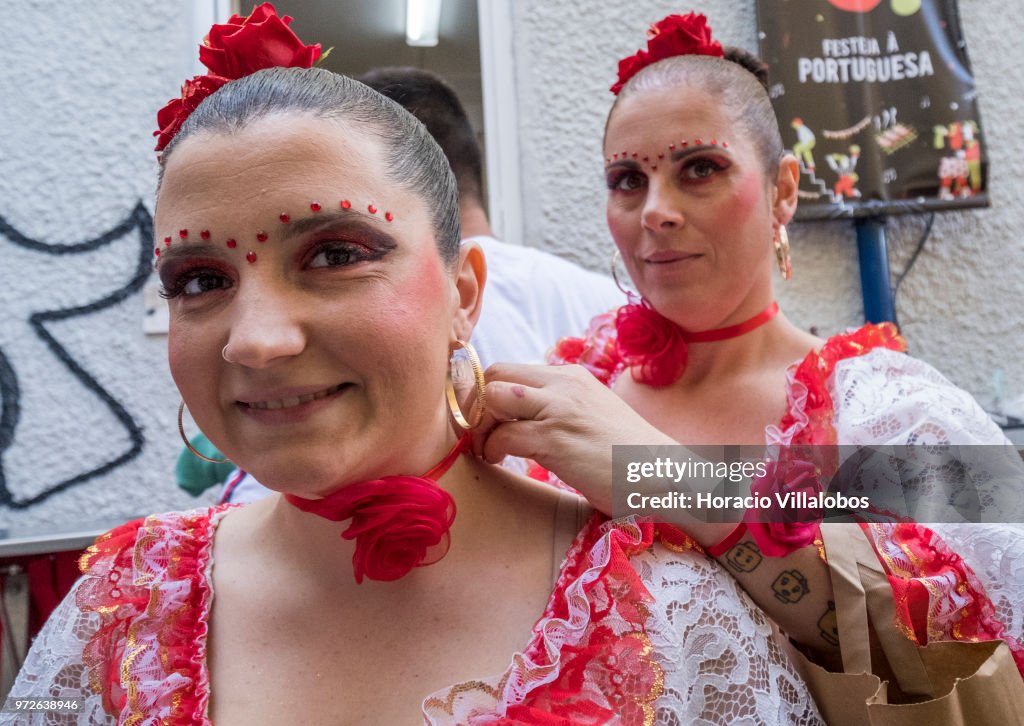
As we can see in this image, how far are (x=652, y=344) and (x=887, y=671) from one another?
0.93 meters

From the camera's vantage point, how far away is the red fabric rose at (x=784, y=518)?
1117mm

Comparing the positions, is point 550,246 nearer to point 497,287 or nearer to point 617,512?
point 497,287

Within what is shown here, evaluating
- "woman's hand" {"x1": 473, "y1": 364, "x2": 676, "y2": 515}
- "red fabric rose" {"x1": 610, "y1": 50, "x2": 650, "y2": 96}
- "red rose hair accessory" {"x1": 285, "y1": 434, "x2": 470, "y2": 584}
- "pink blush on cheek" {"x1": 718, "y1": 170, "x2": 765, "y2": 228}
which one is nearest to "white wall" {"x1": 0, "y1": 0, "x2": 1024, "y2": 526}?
"red fabric rose" {"x1": 610, "y1": 50, "x2": 650, "y2": 96}

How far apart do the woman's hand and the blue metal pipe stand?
2.19m

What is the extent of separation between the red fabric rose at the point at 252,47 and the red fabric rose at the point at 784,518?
3.01 ft

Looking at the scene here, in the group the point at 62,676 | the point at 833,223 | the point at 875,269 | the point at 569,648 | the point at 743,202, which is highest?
the point at 743,202

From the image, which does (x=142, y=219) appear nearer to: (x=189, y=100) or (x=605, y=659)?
(x=189, y=100)

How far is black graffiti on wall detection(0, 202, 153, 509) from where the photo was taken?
2.77 m

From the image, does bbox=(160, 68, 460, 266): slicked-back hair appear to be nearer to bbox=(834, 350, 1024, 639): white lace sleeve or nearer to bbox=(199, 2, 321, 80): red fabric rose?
bbox=(199, 2, 321, 80): red fabric rose

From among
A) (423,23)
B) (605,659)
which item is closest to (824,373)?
(605,659)

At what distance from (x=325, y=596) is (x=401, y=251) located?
52cm

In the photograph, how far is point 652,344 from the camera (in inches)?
73.7

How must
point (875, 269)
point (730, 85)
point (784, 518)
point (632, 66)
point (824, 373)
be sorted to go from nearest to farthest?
point (784, 518), point (824, 373), point (730, 85), point (632, 66), point (875, 269)

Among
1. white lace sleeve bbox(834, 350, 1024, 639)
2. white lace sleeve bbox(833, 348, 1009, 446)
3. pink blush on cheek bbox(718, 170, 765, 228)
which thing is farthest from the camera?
pink blush on cheek bbox(718, 170, 765, 228)
